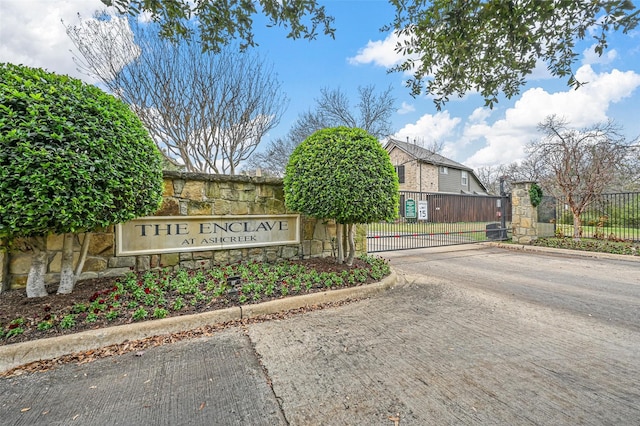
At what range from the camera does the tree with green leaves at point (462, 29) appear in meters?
2.03

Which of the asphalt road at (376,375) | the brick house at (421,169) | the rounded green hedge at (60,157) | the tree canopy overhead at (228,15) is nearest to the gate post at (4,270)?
the rounded green hedge at (60,157)

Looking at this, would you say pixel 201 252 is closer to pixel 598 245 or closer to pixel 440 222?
pixel 440 222

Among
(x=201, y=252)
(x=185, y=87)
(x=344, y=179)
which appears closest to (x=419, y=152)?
(x=185, y=87)

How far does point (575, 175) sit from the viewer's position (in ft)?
25.7

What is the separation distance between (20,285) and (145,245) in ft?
4.03

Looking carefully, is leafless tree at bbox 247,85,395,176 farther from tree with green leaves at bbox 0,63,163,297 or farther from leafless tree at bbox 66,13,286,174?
tree with green leaves at bbox 0,63,163,297

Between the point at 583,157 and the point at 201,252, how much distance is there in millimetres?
10199

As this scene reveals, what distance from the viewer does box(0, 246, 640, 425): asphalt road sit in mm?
1551

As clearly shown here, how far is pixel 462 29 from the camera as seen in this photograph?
2.19m

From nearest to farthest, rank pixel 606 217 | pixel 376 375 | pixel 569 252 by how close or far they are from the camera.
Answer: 1. pixel 376 375
2. pixel 569 252
3. pixel 606 217

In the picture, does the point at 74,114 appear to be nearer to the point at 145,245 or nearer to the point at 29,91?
the point at 29,91

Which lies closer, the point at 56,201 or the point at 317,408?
the point at 317,408

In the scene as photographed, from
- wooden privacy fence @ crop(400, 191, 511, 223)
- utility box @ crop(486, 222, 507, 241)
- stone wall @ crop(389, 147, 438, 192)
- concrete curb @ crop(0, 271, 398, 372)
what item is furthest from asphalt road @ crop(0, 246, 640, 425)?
stone wall @ crop(389, 147, 438, 192)

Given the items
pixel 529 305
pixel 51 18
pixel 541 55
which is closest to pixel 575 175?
pixel 529 305
